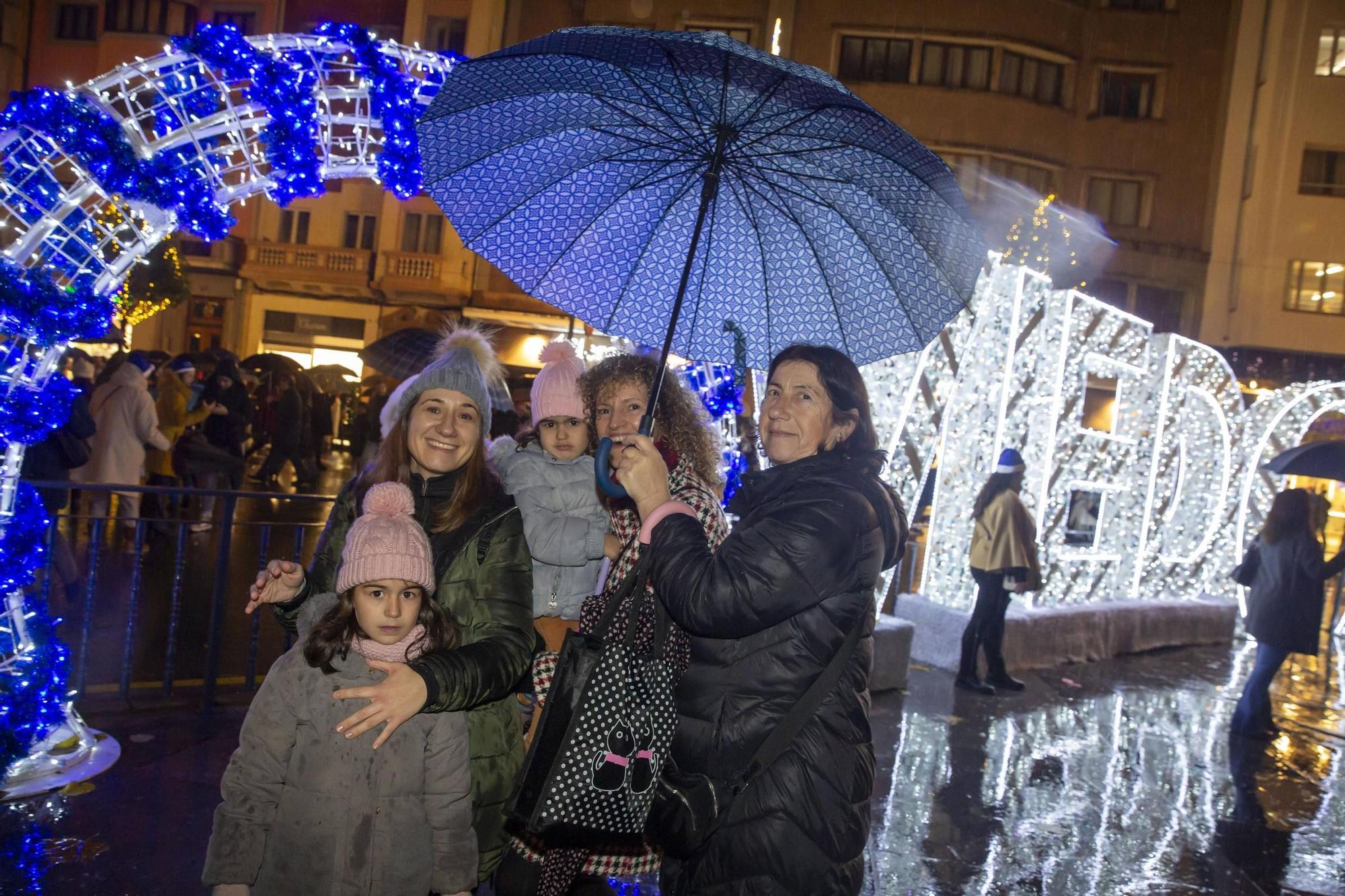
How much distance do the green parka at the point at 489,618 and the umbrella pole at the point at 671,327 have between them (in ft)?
1.40

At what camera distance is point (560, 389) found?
396cm

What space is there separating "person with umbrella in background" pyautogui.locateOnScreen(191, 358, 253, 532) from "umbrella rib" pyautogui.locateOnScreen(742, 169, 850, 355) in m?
11.2

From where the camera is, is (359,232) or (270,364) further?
(359,232)

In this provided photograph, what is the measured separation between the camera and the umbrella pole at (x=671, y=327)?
2436mm

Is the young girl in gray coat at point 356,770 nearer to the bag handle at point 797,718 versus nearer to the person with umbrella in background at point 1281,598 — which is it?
the bag handle at point 797,718

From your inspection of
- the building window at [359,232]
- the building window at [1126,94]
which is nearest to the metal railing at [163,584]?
the building window at [359,232]

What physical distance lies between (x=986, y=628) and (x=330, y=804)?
7.22m

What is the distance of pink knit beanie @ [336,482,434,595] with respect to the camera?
8.80ft

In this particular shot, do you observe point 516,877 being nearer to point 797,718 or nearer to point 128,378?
point 797,718

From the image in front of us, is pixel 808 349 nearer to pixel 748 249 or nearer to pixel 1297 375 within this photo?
pixel 748 249

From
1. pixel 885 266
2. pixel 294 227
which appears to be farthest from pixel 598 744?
pixel 294 227

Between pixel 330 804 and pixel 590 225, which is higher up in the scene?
pixel 590 225

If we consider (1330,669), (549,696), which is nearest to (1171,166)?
(1330,669)

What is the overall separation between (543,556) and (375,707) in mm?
1397
